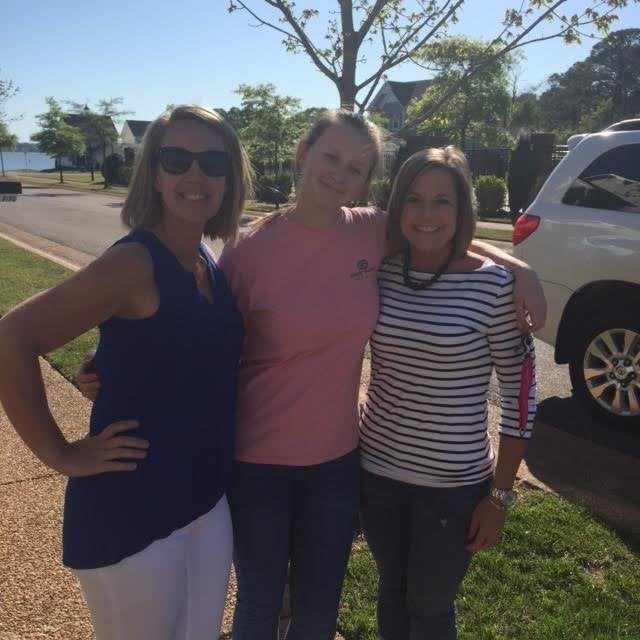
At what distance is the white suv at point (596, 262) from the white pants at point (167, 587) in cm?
369

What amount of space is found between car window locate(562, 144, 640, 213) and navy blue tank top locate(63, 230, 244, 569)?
3.91 m

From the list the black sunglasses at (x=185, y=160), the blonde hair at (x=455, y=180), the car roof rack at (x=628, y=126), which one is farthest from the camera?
the car roof rack at (x=628, y=126)

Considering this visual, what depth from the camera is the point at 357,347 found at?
1.99 meters

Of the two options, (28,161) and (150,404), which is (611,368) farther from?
(28,161)

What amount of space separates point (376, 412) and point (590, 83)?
261ft

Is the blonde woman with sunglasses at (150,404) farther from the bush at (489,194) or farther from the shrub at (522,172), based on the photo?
the bush at (489,194)

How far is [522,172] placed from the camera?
19094 mm

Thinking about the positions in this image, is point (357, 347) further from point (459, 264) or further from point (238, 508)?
point (238, 508)

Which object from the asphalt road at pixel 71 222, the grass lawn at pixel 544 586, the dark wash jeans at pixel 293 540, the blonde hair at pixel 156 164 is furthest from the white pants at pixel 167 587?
the asphalt road at pixel 71 222

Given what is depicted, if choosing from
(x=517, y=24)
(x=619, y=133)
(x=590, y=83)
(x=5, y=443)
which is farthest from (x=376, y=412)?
(x=590, y=83)

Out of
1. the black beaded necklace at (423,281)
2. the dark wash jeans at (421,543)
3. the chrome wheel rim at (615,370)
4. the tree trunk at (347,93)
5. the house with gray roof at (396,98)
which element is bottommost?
the chrome wheel rim at (615,370)

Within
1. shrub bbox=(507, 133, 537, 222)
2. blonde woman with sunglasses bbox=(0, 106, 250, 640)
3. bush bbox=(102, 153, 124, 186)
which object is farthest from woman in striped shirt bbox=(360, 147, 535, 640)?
bush bbox=(102, 153, 124, 186)

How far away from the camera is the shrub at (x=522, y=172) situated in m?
19.0

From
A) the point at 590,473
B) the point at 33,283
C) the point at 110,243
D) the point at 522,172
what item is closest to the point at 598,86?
the point at 522,172
